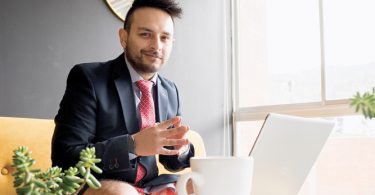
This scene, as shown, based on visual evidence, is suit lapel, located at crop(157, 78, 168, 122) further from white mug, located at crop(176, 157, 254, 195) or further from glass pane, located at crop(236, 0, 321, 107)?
glass pane, located at crop(236, 0, 321, 107)

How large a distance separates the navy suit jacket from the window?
164cm

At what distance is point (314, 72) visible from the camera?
3.28 metres

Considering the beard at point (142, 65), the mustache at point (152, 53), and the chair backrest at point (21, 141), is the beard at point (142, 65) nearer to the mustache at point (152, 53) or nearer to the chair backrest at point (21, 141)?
the mustache at point (152, 53)

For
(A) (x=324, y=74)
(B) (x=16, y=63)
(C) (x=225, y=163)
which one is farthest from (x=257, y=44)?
(C) (x=225, y=163)

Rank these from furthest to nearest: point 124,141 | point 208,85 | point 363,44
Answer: point 208,85
point 363,44
point 124,141

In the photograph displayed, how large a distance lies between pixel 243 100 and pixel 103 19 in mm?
1446

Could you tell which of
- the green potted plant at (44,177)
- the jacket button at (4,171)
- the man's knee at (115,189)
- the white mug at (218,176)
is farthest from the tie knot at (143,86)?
the green potted plant at (44,177)

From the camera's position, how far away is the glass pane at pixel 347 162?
116 inches

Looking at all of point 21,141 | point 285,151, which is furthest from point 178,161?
point 21,141

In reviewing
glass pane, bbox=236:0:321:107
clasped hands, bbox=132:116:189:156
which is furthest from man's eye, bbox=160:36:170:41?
glass pane, bbox=236:0:321:107

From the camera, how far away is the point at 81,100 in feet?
5.05

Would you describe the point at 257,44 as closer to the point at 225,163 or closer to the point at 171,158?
the point at 171,158

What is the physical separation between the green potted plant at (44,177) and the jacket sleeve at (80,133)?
0.87 m

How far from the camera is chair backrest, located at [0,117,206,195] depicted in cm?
197
